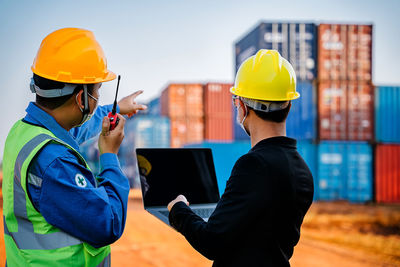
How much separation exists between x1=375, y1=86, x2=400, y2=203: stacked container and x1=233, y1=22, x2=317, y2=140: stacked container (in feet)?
9.62

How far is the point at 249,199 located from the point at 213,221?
18cm

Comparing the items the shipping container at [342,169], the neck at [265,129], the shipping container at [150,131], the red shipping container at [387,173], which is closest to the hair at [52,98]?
the neck at [265,129]

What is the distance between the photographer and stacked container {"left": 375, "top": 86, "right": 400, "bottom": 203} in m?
17.7

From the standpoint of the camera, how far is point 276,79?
1.89 m

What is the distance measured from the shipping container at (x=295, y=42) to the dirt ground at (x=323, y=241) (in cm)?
621

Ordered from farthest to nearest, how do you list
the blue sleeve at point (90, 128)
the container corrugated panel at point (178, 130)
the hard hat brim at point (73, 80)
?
the container corrugated panel at point (178, 130) → the blue sleeve at point (90, 128) → the hard hat brim at point (73, 80)

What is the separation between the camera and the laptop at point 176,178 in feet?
7.02

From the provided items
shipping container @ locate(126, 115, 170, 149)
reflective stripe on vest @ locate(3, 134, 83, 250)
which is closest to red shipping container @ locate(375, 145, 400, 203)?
shipping container @ locate(126, 115, 170, 149)

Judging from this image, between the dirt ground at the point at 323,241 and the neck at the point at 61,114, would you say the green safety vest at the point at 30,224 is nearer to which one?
the neck at the point at 61,114

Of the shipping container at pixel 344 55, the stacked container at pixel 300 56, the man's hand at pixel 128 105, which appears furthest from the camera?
the shipping container at pixel 344 55

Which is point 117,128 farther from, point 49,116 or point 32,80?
point 32,80

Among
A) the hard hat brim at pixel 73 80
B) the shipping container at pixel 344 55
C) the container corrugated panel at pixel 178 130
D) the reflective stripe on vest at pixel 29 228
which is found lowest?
the container corrugated panel at pixel 178 130

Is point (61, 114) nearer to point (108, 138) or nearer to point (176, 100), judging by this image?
point (108, 138)

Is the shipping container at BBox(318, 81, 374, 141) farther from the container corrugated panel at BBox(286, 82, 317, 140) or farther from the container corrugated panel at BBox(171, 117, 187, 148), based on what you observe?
the container corrugated panel at BBox(171, 117, 187, 148)
